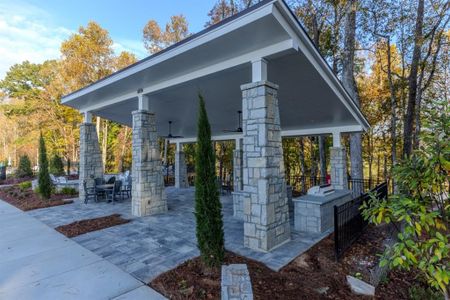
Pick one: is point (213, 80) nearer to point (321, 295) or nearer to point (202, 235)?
→ point (202, 235)

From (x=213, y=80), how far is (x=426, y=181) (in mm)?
4305

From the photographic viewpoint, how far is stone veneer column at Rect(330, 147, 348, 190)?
8.36 meters

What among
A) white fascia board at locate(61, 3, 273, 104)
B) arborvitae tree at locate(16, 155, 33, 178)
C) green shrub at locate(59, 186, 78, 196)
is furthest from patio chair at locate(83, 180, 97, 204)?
arborvitae tree at locate(16, 155, 33, 178)

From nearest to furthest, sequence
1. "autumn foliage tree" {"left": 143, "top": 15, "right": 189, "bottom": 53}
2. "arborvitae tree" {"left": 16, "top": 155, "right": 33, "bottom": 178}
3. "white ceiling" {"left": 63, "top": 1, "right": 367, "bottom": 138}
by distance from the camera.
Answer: "white ceiling" {"left": 63, "top": 1, "right": 367, "bottom": 138}
"autumn foliage tree" {"left": 143, "top": 15, "right": 189, "bottom": 53}
"arborvitae tree" {"left": 16, "top": 155, "right": 33, "bottom": 178}

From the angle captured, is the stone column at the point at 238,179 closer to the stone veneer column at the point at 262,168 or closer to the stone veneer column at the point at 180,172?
the stone veneer column at the point at 262,168

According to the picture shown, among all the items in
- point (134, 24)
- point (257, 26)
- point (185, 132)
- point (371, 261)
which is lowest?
point (371, 261)

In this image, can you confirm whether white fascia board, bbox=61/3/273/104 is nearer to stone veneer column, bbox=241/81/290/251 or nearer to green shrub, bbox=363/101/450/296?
stone veneer column, bbox=241/81/290/251

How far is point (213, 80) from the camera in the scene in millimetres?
5332

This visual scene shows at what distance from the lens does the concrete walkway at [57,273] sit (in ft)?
9.23

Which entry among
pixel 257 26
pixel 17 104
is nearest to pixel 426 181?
pixel 257 26

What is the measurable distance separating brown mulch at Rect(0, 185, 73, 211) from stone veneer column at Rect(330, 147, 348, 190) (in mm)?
9635

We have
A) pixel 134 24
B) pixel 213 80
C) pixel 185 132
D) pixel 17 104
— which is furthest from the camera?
pixel 17 104

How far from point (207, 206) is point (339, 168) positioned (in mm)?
6791

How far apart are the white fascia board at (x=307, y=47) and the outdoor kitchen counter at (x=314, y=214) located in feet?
8.77
